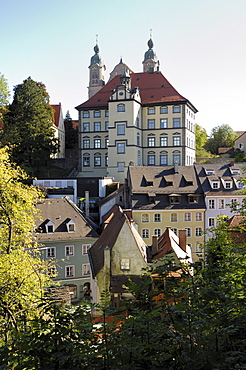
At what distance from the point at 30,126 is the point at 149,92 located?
19.1m

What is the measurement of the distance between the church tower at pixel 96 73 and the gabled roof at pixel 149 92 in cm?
4890

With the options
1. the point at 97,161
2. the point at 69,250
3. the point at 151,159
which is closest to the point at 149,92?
the point at 151,159

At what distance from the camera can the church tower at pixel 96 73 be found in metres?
108

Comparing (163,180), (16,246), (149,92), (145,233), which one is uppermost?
(149,92)

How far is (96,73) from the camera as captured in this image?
356 ft

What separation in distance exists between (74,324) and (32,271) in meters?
7.88

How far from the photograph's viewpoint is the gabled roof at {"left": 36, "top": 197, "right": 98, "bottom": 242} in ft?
91.6

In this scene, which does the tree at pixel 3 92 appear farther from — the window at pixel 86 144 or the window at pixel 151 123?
the window at pixel 151 123

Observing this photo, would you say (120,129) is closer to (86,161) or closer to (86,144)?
(86,144)

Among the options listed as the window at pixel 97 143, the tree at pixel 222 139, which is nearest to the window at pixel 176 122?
the window at pixel 97 143

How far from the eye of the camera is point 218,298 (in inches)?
203

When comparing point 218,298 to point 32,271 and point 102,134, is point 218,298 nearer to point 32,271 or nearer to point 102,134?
point 32,271

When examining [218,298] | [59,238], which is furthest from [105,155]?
[218,298]

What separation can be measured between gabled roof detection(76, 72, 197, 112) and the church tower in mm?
48897
